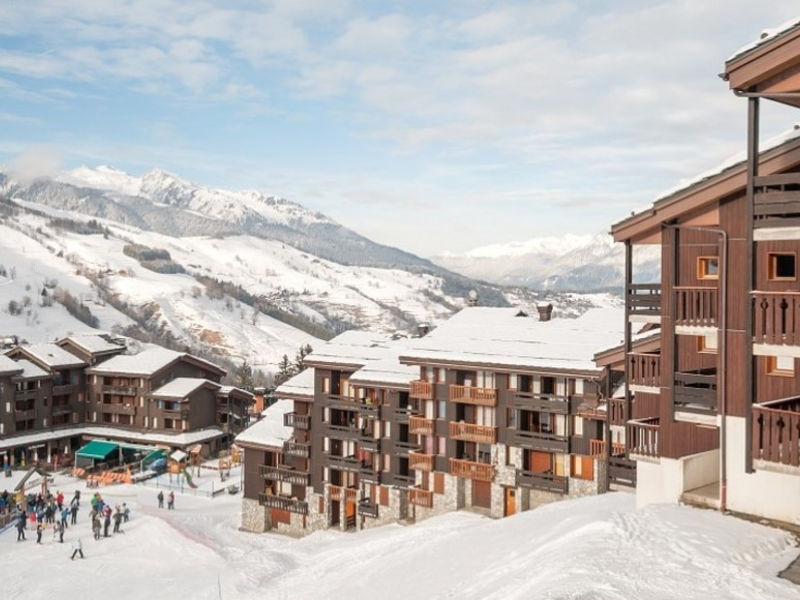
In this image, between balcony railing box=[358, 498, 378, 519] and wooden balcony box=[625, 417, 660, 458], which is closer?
wooden balcony box=[625, 417, 660, 458]

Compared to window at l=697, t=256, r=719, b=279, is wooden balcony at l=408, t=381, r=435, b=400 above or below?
below

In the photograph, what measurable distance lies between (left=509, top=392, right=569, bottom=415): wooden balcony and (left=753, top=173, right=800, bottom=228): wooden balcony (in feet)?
78.3

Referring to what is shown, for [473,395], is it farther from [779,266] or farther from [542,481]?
[779,266]

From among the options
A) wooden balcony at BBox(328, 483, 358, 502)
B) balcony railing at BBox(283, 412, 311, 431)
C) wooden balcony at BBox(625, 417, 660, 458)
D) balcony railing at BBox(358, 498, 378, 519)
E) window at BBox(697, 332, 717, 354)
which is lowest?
balcony railing at BBox(358, 498, 378, 519)

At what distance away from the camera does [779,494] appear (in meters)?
18.8

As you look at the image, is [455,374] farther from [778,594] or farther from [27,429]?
[27,429]

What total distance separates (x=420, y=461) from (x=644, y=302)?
880 inches

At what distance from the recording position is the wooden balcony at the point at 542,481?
127 feet

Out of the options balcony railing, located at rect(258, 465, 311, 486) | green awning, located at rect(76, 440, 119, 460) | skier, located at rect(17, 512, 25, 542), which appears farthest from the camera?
green awning, located at rect(76, 440, 119, 460)

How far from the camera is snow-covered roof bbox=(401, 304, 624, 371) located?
39.2 meters

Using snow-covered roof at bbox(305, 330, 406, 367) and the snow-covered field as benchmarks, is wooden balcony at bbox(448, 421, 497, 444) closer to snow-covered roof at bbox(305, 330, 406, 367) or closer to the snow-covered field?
the snow-covered field

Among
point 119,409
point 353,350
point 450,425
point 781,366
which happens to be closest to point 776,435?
point 781,366

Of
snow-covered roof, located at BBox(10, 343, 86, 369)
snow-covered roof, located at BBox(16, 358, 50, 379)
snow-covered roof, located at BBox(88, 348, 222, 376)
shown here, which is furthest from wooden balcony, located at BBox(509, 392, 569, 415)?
snow-covered roof, located at BBox(10, 343, 86, 369)

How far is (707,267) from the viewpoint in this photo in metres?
21.3
